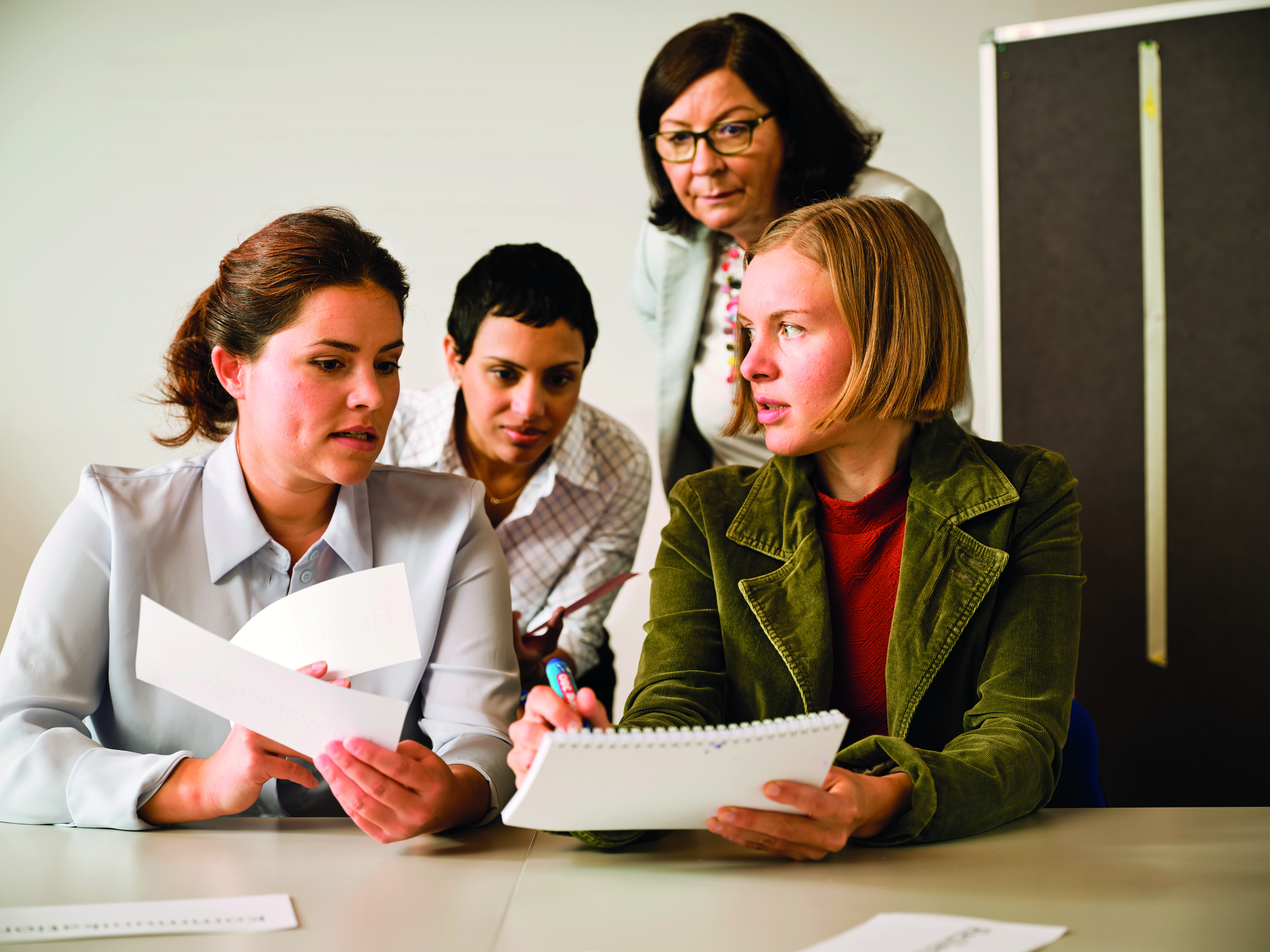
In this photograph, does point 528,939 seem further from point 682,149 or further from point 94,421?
point 94,421

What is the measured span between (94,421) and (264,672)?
342cm

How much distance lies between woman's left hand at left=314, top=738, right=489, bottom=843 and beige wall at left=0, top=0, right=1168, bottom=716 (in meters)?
2.65

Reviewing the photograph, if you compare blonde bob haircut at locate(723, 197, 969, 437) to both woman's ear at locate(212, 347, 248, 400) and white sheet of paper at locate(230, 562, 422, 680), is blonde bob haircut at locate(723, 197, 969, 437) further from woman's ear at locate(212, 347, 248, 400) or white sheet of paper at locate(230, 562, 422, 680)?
woman's ear at locate(212, 347, 248, 400)

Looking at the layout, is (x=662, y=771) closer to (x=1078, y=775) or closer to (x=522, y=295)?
(x=1078, y=775)

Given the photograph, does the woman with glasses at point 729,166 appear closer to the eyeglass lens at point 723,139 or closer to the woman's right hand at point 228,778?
the eyeglass lens at point 723,139

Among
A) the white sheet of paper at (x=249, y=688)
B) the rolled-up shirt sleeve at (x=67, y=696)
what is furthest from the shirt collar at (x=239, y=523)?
the white sheet of paper at (x=249, y=688)

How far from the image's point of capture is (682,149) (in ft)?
7.00

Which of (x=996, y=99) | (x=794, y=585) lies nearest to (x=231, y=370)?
(x=794, y=585)

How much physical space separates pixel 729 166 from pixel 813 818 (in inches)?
59.0

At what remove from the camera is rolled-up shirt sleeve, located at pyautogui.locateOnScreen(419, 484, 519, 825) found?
127cm

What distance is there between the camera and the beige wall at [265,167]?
371 cm

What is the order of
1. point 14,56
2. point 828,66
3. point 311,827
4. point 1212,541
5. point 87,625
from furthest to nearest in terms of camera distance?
point 14,56 < point 828,66 < point 1212,541 < point 87,625 < point 311,827

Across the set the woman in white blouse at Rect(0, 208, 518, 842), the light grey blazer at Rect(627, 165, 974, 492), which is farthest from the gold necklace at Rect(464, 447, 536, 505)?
the woman in white blouse at Rect(0, 208, 518, 842)

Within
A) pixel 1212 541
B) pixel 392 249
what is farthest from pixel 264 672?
pixel 392 249
